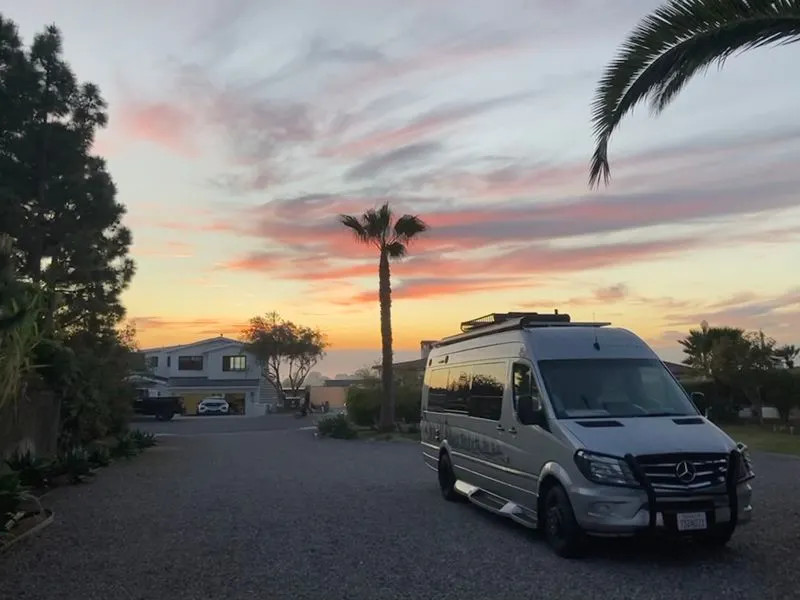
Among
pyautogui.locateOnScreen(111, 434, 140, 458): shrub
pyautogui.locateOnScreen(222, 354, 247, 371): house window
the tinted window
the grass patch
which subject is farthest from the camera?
pyautogui.locateOnScreen(222, 354, 247, 371): house window

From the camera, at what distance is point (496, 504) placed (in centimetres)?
1113

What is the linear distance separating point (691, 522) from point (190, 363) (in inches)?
3049

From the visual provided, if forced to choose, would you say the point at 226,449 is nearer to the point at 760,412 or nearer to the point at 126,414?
the point at 126,414

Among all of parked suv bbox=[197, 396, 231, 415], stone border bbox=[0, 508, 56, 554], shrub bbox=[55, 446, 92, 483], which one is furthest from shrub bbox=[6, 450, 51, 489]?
parked suv bbox=[197, 396, 231, 415]

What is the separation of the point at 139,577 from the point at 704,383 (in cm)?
3072

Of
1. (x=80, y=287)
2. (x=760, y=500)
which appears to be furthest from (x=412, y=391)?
(x=760, y=500)

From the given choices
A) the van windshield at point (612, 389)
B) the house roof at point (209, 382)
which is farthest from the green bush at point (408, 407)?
the house roof at point (209, 382)

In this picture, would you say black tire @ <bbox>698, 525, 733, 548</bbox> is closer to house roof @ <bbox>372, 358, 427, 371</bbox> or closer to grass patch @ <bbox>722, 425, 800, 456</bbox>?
grass patch @ <bbox>722, 425, 800, 456</bbox>

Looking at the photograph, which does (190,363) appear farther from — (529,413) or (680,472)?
(680,472)

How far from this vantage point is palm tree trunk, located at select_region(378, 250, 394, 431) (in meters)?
33.1

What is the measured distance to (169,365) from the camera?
8188 centimetres

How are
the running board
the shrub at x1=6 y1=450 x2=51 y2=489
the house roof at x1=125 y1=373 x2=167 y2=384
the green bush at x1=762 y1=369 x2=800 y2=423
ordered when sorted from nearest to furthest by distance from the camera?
the running board, the shrub at x1=6 y1=450 x2=51 y2=489, the house roof at x1=125 y1=373 x2=167 y2=384, the green bush at x1=762 y1=369 x2=800 y2=423

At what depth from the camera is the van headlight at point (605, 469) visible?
8602 mm

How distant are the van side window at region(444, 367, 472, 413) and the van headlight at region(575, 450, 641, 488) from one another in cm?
410
